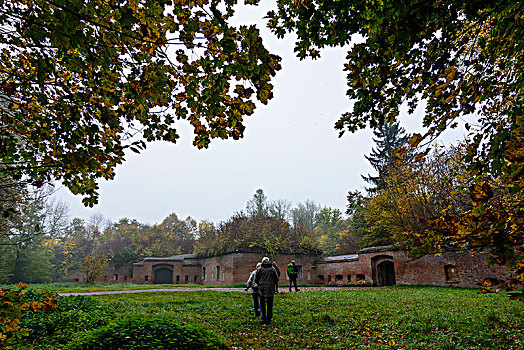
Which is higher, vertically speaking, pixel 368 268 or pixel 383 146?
pixel 383 146

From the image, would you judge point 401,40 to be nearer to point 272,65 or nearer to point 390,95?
point 390,95

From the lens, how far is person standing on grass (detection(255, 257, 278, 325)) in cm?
757

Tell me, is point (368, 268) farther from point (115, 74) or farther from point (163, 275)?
point (163, 275)

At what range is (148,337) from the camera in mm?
4129

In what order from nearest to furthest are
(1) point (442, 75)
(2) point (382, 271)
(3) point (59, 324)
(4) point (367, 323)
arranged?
(1) point (442, 75) < (3) point (59, 324) < (4) point (367, 323) < (2) point (382, 271)

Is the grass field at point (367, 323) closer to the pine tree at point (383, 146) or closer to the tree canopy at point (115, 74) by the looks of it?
the tree canopy at point (115, 74)

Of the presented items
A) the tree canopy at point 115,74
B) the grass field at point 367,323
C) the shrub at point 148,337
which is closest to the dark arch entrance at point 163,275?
the grass field at point 367,323

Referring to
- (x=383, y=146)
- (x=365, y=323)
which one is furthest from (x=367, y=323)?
(x=383, y=146)

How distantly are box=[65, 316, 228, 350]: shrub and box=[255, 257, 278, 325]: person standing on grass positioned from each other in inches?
113

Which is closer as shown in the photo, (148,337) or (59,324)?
(148,337)

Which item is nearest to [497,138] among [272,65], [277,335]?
[272,65]

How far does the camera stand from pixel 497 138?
2.44 metres

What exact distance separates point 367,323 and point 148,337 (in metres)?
5.46

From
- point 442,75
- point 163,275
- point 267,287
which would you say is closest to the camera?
point 442,75
